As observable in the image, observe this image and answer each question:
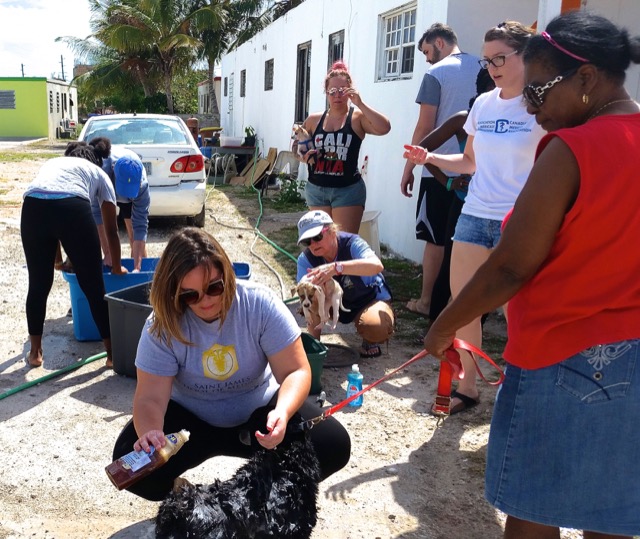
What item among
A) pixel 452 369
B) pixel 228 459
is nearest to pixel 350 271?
pixel 228 459

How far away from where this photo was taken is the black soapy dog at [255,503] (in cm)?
204

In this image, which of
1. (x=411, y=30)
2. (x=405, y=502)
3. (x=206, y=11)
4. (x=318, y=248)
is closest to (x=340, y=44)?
(x=411, y=30)

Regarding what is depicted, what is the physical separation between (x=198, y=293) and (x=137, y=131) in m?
6.99

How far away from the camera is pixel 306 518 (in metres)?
2.30

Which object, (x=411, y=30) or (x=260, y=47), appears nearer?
(x=411, y=30)

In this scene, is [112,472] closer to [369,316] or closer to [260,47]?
[369,316]

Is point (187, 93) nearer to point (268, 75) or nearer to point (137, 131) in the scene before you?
point (268, 75)

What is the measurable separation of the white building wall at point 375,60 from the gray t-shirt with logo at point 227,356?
3.53 m

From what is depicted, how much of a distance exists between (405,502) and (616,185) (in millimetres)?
2022

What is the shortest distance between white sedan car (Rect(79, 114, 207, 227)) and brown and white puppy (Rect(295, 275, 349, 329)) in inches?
189

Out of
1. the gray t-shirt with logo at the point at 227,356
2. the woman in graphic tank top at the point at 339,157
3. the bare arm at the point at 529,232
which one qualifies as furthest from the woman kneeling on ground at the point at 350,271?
the bare arm at the point at 529,232

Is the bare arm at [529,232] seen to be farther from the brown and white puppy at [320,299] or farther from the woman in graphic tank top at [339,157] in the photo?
the woman in graphic tank top at [339,157]

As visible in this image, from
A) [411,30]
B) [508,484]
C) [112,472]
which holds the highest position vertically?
[411,30]

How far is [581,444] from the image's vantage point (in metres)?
1.71
